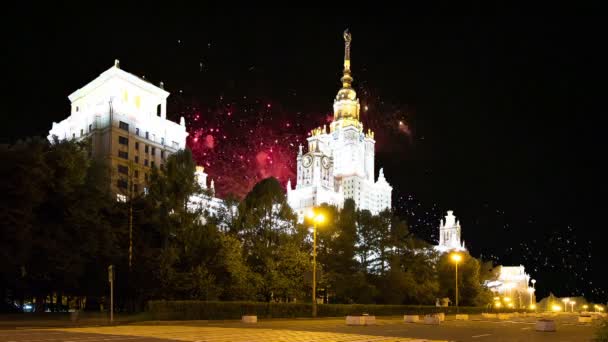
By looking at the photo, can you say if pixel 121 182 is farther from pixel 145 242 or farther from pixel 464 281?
pixel 464 281

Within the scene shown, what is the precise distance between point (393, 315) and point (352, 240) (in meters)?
9.27

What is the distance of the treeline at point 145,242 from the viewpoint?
40500 millimetres

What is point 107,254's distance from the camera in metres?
45.3

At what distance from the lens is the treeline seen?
4050 cm

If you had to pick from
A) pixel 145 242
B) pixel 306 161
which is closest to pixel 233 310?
pixel 145 242

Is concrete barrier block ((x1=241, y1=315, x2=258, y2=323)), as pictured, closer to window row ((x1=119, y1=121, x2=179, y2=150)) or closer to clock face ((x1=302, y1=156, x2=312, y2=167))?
window row ((x1=119, y1=121, x2=179, y2=150))

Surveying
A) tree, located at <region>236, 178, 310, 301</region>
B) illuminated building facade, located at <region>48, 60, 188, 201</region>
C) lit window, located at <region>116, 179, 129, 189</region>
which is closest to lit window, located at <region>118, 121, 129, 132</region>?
illuminated building facade, located at <region>48, 60, 188, 201</region>

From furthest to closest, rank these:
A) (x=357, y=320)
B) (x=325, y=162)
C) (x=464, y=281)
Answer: (x=325, y=162), (x=464, y=281), (x=357, y=320)

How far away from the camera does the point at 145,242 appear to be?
49281mm

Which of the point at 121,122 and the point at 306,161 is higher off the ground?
the point at 306,161

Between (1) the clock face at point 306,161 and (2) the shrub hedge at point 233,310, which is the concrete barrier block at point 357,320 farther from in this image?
(1) the clock face at point 306,161

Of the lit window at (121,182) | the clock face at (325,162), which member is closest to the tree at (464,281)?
the lit window at (121,182)

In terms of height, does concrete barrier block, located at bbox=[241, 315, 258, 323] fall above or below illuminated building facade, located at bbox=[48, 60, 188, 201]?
below

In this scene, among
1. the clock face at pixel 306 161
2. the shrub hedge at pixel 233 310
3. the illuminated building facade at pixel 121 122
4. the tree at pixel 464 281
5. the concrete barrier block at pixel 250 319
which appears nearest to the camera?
the shrub hedge at pixel 233 310
